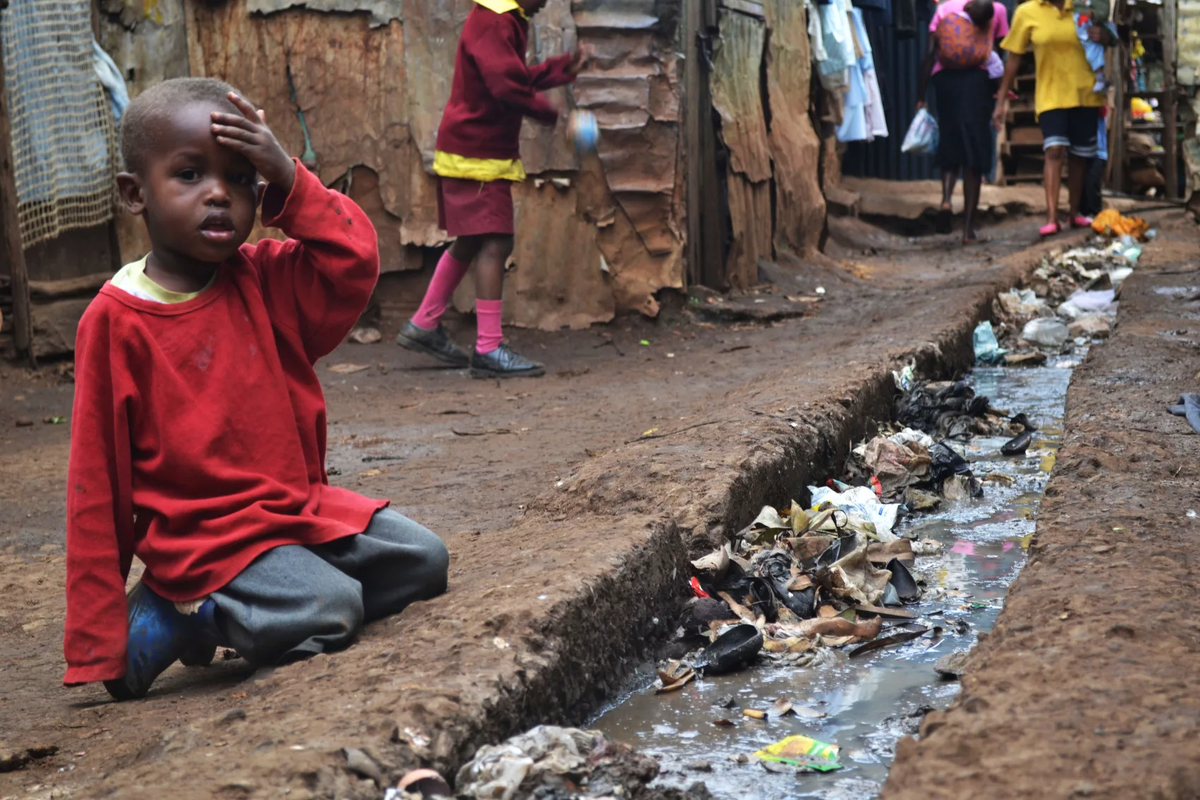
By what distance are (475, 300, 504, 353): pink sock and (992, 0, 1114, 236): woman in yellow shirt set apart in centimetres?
570

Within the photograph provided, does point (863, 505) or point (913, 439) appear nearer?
point (863, 505)

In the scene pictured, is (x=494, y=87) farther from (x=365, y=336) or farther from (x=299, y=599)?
(x=299, y=599)

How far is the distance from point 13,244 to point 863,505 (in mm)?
4331

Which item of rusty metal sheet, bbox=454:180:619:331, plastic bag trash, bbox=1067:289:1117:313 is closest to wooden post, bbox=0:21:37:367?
rusty metal sheet, bbox=454:180:619:331

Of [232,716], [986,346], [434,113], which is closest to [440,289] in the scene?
[434,113]

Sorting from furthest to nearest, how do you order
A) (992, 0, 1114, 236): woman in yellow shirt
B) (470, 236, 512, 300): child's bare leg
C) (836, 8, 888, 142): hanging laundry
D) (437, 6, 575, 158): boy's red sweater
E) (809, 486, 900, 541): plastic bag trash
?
1. (836, 8, 888, 142): hanging laundry
2. (992, 0, 1114, 236): woman in yellow shirt
3. (470, 236, 512, 300): child's bare leg
4. (437, 6, 575, 158): boy's red sweater
5. (809, 486, 900, 541): plastic bag trash

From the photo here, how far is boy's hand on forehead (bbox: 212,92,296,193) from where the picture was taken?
2.07 m

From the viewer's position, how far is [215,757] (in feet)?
5.13

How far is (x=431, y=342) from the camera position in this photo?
5949 millimetres

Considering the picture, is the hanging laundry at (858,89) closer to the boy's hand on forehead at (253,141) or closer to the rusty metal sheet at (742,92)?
the rusty metal sheet at (742,92)

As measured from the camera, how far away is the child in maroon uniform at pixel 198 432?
208 centimetres

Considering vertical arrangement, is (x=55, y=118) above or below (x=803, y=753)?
above

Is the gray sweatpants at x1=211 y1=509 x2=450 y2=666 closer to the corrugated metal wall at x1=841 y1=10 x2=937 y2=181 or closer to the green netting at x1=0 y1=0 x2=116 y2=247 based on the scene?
the green netting at x1=0 y1=0 x2=116 y2=247

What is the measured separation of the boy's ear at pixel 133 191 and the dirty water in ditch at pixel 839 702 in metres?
1.15
